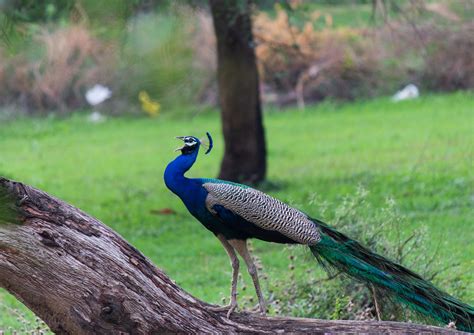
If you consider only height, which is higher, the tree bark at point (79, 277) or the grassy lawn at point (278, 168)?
the tree bark at point (79, 277)

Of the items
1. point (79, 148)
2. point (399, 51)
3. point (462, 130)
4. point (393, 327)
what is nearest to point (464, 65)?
point (399, 51)

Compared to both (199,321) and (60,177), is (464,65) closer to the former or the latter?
(60,177)

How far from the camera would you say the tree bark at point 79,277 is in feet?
12.2

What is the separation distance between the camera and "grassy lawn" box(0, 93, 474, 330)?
26.2ft

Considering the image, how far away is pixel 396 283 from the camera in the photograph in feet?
14.2

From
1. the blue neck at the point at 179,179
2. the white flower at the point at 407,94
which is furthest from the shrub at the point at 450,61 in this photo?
the blue neck at the point at 179,179

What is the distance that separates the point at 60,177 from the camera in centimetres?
1239

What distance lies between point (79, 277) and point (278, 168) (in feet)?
27.6

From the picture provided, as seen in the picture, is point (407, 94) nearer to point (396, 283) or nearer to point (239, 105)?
point (239, 105)

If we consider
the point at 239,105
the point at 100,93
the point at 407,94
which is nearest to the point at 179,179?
the point at 100,93

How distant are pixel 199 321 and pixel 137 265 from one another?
37 cm

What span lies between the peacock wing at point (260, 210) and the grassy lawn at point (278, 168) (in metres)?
1.60

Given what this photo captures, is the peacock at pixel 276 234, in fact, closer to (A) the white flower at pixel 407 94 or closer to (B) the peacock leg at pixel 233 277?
(B) the peacock leg at pixel 233 277

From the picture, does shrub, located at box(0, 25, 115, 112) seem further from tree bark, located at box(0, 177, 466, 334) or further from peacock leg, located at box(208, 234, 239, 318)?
peacock leg, located at box(208, 234, 239, 318)
